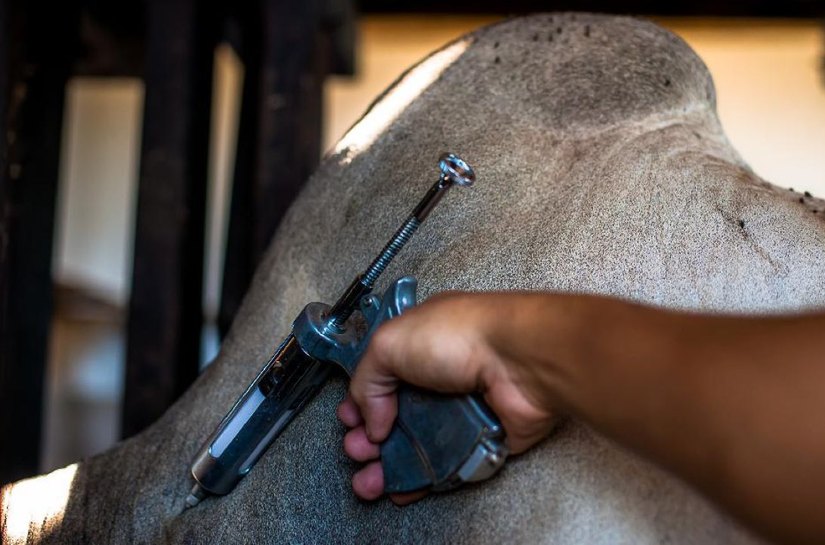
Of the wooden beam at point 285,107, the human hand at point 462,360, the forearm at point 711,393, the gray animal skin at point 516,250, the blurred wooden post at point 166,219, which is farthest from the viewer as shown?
the wooden beam at point 285,107

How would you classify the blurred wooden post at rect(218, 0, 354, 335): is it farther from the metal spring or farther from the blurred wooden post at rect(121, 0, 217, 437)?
the metal spring

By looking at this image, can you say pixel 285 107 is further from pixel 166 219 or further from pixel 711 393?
pixel 711 393

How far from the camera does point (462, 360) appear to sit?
0.71 metres

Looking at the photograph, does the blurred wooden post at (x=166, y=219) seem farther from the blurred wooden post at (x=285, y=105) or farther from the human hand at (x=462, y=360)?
the human hand at (x=462, y=360)

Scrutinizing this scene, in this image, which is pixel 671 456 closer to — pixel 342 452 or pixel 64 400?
pixel 342 452

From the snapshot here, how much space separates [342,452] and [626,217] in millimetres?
351

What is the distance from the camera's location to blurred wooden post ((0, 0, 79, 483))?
174 centimetres

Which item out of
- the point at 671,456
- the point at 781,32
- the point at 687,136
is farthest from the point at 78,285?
the point at 671,456

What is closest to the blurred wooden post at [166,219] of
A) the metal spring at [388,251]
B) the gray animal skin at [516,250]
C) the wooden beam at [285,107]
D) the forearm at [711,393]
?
the wooden beam at [285,107]

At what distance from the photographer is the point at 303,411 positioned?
37.8 inches

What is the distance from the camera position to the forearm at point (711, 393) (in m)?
0.52

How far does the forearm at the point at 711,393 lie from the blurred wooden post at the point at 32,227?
1.29 meters

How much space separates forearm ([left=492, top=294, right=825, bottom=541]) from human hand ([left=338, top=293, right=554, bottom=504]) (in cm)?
4

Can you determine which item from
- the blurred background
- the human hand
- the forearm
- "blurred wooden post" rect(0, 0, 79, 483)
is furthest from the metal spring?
"blurred wooden post" rect(0, 0, 79, 483)
